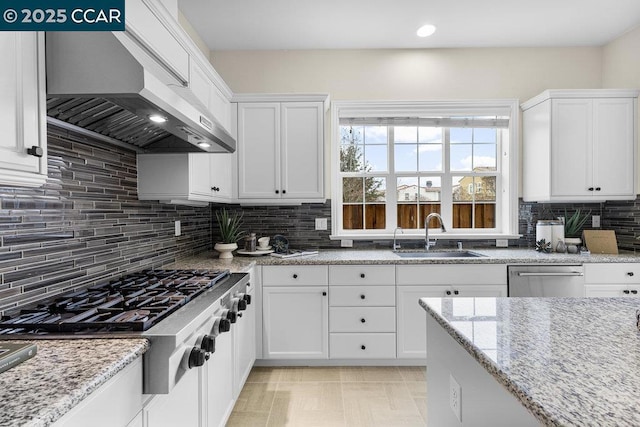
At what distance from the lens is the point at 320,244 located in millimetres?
3465

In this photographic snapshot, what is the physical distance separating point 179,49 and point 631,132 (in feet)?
12.0

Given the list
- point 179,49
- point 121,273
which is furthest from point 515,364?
point 179,49

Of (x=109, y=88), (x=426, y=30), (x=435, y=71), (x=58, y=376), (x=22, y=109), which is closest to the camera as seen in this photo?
(x=58, y=376)

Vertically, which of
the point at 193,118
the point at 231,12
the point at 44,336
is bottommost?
the point at 44,336

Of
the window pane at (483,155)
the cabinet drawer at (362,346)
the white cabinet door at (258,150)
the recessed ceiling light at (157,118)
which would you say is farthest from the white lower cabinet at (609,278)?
the recessed ceiling light at (157,118)

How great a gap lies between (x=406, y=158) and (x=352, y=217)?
31.5 inches

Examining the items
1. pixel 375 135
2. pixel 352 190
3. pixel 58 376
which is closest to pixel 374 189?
pixel 352 190

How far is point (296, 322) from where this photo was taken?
283 cm

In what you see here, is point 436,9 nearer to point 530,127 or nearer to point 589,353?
point 530,127

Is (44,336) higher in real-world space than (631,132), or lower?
lower

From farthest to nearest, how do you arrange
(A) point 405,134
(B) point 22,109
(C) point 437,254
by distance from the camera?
(A) point 405,134, (C) point 437,254, (B) point 22,109

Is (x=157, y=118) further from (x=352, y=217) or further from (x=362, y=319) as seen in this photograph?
(x=352, y=217)

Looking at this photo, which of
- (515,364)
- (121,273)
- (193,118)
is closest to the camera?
(515,364)

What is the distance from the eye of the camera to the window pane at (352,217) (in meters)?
3.59
